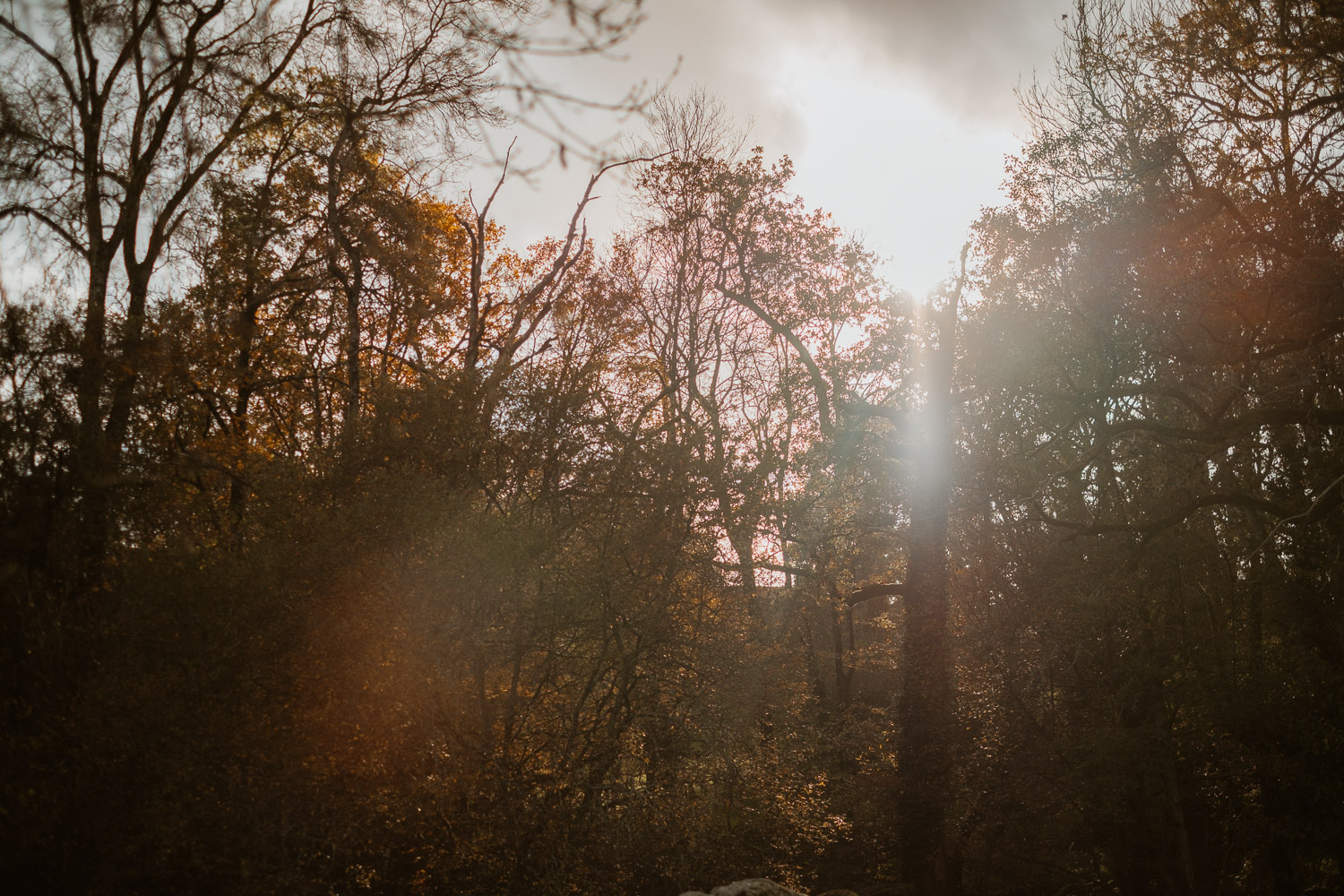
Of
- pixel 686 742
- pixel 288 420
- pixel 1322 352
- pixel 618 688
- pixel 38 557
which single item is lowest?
pixel 686 742

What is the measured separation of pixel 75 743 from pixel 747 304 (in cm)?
1225

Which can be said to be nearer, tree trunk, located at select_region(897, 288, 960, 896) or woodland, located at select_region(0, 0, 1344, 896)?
woodland, located at select_region(0, 0, 1344, 896)

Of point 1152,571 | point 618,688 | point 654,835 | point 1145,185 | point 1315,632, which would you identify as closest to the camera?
point 654,835

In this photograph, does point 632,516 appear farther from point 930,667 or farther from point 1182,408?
point 1182,408

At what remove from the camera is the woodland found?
6594 millimetres

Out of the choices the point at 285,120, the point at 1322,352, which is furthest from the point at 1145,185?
the point at 285,120

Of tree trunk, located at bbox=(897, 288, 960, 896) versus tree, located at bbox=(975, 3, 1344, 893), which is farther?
tree trunk, located at bbox=(897, 288, 960, 896)

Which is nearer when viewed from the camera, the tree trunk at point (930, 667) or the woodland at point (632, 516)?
the woodland at point (632, 516)

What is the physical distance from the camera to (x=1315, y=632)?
38.2 ft

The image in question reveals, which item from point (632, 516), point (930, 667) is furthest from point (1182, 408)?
point (632, 516)

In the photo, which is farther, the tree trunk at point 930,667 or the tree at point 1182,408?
the tree trunk at point 930,667

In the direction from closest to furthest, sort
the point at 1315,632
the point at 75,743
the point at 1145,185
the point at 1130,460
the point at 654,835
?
the point at 75,743 < the point at 654,835 < the point at 1145,185 < the point at 1315,632 < the point at 1130,460

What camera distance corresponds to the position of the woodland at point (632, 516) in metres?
6.59

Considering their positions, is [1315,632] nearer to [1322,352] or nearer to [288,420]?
[1322,352]
